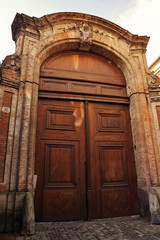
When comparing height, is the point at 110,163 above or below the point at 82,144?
below

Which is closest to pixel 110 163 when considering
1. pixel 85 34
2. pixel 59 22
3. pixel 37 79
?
pixel 37 79

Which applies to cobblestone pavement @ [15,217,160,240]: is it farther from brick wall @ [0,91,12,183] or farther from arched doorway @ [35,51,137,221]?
brick wall @ [0,91,12,183]

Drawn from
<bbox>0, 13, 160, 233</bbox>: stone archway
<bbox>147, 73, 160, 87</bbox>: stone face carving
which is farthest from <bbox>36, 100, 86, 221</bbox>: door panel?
<bbox>147, 73, 160, 87</bbox>: stone face carving

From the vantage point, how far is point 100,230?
3.18 meters

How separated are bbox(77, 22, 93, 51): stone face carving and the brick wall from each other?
266 cm

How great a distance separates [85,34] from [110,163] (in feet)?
12.3

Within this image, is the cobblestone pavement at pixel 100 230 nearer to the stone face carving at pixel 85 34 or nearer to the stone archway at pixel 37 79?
the stone archway at pixel 37 79

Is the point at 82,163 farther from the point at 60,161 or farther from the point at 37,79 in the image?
the point at 37,79

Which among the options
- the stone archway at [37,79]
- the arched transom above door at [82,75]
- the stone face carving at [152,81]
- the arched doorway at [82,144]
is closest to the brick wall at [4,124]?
the stone archway at [37,79]

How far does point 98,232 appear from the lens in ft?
10.2

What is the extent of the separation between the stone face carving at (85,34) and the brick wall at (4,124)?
2.66 metres

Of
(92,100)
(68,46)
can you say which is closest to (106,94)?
(92,100)

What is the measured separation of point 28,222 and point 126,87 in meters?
4.22

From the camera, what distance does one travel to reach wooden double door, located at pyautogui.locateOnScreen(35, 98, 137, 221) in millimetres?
3809
